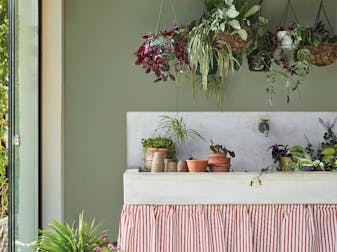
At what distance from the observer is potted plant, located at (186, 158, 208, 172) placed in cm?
348

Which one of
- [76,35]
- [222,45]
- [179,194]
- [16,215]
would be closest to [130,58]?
[76,35]

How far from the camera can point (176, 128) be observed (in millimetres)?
3725

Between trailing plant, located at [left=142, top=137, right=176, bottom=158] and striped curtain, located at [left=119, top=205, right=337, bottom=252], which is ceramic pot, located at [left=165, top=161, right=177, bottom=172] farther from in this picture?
striped curtain, located at [left=119, top=205, right=337, bottom=252]

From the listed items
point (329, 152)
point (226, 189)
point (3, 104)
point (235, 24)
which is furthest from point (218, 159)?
point (3, 104)

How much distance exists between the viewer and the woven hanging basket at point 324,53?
3602mm

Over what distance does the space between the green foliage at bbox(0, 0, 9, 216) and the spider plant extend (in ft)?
4.22

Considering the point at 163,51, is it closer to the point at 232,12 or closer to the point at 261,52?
the point at 232,12

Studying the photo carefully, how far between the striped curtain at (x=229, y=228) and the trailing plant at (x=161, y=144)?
478mm

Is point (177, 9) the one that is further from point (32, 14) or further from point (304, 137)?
point (304, 137)

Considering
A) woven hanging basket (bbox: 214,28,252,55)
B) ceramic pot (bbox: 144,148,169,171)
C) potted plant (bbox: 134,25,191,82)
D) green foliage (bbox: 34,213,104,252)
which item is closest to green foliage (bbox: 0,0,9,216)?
green foliage (bbox: 34,213,104,252)

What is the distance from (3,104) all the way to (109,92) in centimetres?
120

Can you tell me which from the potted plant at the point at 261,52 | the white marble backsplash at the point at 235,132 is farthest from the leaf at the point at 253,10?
the white marble backsplash at the point at 235,132

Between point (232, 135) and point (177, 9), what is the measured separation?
0.89m

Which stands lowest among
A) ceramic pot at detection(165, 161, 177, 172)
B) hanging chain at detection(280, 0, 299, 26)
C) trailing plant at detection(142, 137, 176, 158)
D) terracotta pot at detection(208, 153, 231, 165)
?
ceramic pot at detection(165, 161, 177, 172)
